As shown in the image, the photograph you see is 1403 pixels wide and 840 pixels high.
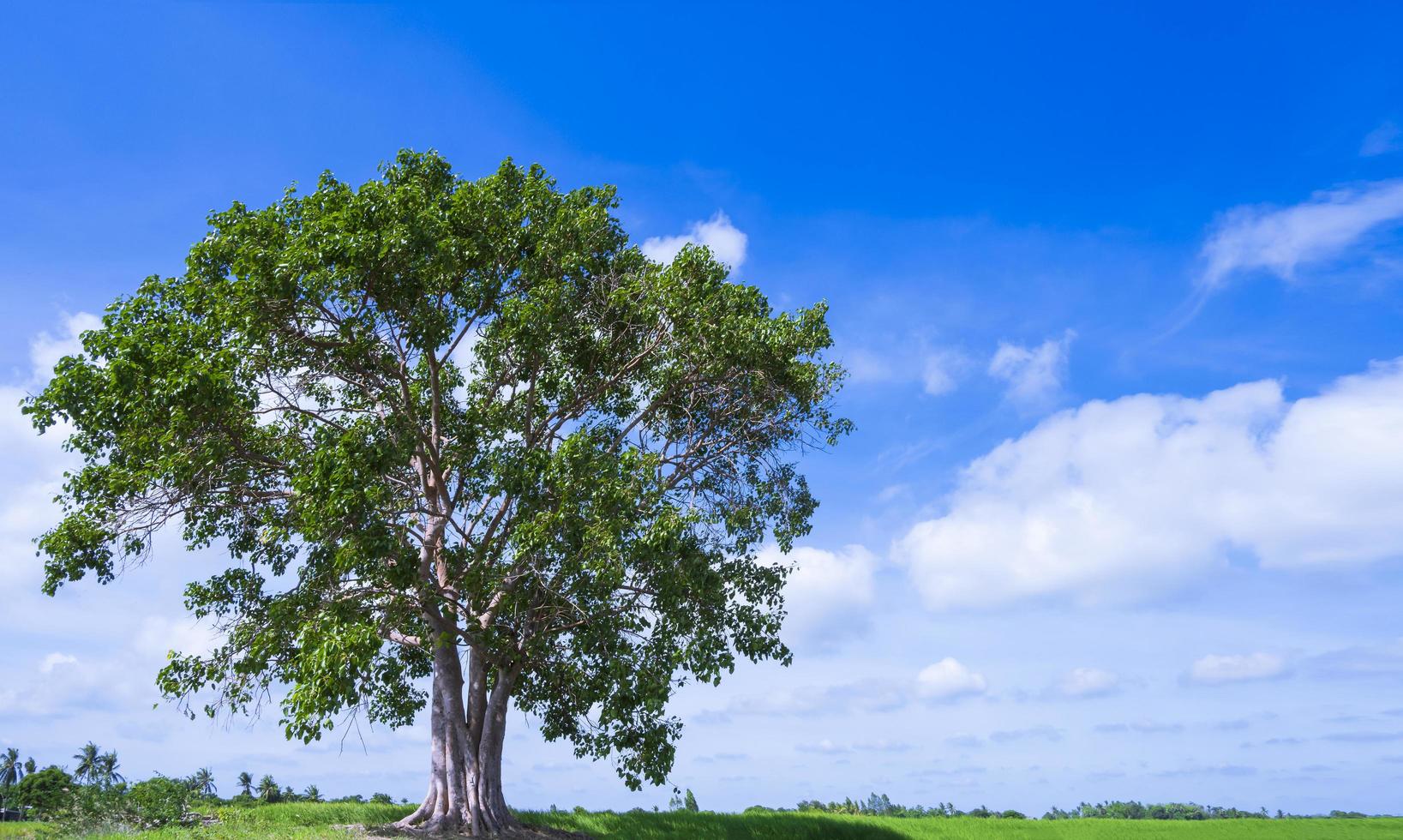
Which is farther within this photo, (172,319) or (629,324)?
(629,324)

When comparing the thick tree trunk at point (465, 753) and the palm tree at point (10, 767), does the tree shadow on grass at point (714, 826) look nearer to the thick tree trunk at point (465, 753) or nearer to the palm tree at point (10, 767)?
the thick tree trunk at point (465, 753)

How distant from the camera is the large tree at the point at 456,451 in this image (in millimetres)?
16219

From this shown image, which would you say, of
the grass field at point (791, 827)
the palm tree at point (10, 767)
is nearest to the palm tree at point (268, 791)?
the grass field at point (791, 827)

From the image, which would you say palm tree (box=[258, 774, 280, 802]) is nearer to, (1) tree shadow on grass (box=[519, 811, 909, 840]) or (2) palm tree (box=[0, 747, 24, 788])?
(1) tree shadow on grass (box=[519, 811, 909, 840])

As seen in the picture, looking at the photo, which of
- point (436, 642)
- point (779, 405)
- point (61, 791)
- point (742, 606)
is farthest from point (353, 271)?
point (61, 791)

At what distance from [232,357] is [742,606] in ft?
37.9

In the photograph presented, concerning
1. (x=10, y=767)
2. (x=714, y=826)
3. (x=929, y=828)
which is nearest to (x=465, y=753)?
(x=714, y=826)

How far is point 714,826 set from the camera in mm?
20656

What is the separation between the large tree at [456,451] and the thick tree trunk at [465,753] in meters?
0.06

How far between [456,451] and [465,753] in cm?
666

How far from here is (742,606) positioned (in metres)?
19.1

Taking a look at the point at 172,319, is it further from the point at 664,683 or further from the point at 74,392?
the point at 664,683

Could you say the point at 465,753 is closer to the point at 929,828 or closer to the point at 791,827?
the point at 791,827

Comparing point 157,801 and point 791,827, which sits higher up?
point 157,801
